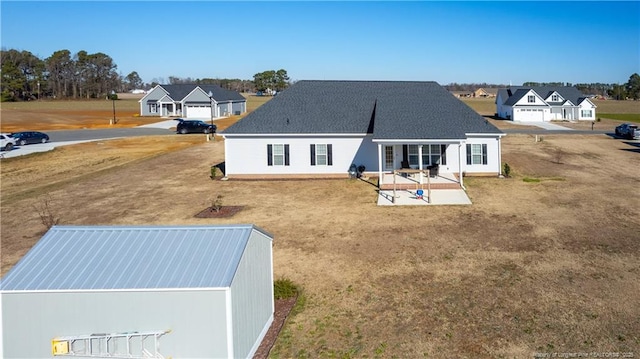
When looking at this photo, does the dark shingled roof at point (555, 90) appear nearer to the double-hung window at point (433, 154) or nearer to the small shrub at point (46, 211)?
the double-hung window at point (433, 154)

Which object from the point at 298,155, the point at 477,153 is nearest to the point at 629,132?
the point at 477,153

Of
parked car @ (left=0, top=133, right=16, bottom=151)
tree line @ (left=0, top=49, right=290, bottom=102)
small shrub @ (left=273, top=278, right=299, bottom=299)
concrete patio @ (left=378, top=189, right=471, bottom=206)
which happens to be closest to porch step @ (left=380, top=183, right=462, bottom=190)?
concrete patio @ (left=378, top=189, right=471, bottom=206)

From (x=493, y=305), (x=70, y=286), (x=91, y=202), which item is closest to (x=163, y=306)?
(x=70, y=286)

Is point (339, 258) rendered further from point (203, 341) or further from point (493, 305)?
point (203, 341)

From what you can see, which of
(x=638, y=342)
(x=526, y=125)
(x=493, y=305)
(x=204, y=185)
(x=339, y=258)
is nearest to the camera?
(x=638, y=342)

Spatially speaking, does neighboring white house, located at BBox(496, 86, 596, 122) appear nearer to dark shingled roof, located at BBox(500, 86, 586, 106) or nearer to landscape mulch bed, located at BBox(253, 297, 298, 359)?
dark shingled roof, located at BBox(500, 86, 586, 106)

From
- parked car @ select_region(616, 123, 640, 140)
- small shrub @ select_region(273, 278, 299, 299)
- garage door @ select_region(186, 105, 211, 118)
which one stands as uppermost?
garage door @ select_region(186, 105, 211, 118)
